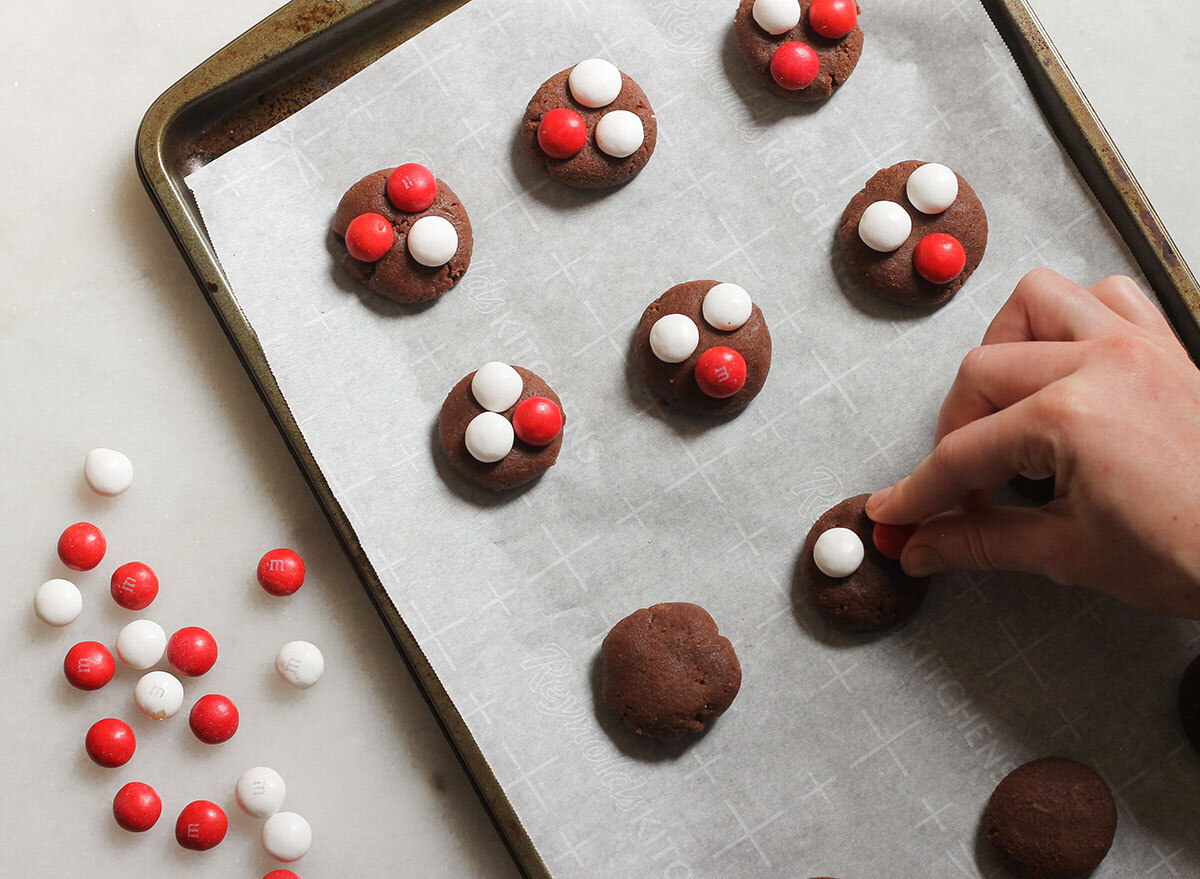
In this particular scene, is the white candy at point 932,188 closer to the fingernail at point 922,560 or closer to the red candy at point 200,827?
the fingernail at point 922,560

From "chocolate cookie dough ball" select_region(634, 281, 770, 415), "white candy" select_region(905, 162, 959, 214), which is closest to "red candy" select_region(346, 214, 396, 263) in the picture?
"chocolate cookie dough ball" select_region(634, 281, 770, 415)

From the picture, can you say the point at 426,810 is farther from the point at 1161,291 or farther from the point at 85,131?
the point at 1161,291

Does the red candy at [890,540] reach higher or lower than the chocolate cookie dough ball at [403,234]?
lower

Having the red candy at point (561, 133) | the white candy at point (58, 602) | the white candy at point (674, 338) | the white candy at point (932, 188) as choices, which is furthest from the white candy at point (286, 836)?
the white candy at point (932, 188)

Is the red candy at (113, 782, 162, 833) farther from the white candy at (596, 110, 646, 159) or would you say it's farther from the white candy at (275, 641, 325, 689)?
the white candy at (596, 110, 646, 159)

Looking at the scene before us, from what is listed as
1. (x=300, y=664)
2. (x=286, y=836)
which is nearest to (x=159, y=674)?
(x=300, y=664)
